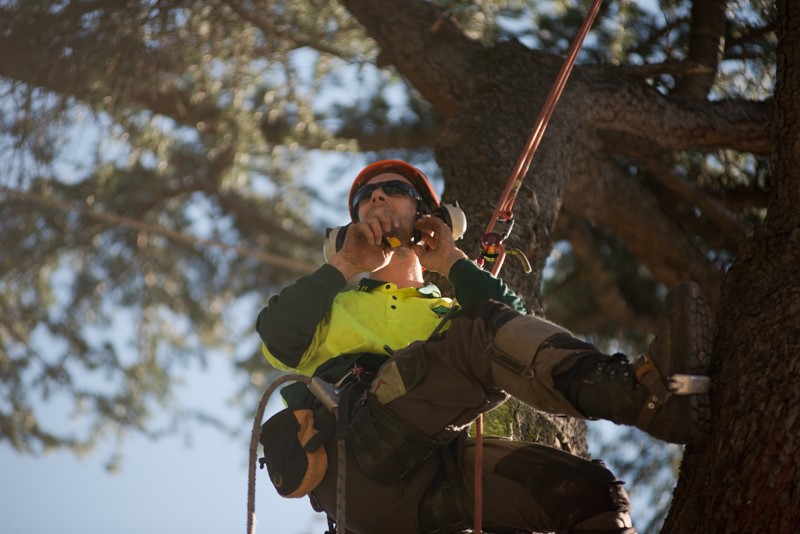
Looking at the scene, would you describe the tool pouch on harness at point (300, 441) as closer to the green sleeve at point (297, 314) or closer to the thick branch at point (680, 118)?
the green sleeve at point (297, 314)

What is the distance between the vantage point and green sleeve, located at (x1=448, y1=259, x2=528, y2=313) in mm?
2781

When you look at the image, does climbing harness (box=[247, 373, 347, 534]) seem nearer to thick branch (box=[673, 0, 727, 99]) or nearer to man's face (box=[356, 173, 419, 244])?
man's face (box=[356, 173, 419, 244])

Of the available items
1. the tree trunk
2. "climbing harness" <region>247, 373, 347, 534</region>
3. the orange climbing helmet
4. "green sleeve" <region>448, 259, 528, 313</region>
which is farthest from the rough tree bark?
"climbing harness" <region>247, 373, 347, 534</region>

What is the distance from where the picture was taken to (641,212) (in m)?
5.19

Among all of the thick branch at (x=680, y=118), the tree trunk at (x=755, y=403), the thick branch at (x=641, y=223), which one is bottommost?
the thick branch at (x=641, y=223)

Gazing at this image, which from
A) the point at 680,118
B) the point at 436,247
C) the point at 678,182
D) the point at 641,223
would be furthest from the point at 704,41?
the point at 436,247

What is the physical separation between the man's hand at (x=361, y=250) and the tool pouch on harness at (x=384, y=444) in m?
0.47

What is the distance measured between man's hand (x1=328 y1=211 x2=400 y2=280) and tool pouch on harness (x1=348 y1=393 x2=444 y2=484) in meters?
0.47

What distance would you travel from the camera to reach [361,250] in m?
3.14

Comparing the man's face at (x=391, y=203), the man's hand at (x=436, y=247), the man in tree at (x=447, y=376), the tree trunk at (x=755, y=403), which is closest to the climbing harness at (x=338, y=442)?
the man in tree at (x=447, y=376)

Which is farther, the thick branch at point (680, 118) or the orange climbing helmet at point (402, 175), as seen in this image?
the thick branch at point (680, 118)

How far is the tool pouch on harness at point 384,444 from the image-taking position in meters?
2.72

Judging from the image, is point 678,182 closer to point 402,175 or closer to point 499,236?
point 402,175

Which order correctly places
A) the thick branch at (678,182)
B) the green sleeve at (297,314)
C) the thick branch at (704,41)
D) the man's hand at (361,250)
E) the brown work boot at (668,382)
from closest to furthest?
the brown work boot at (668,382) < the green sleeve at (297,314) < the man's hand at (361,250) < the thick branch at (704,41) < the thick branch at (678,182)
